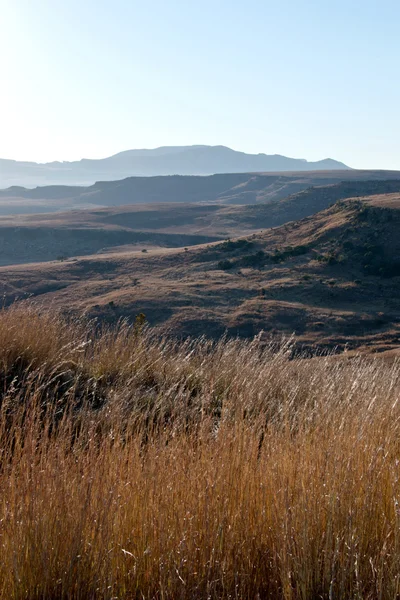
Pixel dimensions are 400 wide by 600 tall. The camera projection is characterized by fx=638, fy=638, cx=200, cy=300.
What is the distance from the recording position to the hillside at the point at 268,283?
32.1 meters

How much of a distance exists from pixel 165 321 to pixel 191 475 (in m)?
29.2

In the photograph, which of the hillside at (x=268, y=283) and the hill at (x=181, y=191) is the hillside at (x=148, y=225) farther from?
the hill at (x=181, y=191)

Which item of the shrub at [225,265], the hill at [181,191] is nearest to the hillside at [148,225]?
the shrub at [225,265]

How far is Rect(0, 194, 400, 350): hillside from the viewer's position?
32062mm

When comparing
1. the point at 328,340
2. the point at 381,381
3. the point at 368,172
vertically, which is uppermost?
the point at 368,172

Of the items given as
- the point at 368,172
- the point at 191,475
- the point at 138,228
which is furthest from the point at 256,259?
the point at 368,172

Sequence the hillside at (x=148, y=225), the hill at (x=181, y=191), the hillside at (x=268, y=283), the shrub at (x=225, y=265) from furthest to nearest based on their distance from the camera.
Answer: the hill at (x=181, y=191) → the hillside at (x=148, y=225) → the shrub at (x=225, y=265) → the hillside at (x=268, y=283)

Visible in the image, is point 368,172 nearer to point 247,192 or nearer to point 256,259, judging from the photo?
point 247,192

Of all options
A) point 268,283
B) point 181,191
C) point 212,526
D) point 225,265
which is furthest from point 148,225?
point 212,526

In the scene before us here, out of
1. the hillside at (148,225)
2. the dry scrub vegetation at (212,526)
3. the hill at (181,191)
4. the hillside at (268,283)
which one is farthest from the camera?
the hill at (181,191)

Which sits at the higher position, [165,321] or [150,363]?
[150,363]

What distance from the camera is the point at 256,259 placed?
44.8 metres

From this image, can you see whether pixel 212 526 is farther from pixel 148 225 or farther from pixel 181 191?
pixel 181 191

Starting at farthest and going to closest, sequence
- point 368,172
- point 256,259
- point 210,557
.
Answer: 1. point 368,172
2. point 256,259
3. point 210,557
